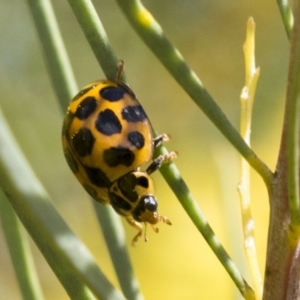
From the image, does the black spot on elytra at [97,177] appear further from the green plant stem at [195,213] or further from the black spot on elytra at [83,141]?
the green plant stem at [195,213]

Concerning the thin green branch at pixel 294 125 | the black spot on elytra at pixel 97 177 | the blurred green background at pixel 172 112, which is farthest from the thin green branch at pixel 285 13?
the blurred green background at pixel 172 112

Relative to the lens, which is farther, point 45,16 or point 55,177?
point 55,177

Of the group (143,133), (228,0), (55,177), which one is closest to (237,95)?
(228,0)

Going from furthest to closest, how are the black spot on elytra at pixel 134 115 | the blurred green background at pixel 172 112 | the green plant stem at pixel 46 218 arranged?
the blurred green background at pixel 172 112 → the black spot on elytra at pixel 134 115 → the green plant stem at pixel 46 218

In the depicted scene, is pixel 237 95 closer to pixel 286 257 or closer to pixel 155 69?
pixel 155 69

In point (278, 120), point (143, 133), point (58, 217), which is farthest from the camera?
point (278, 120)

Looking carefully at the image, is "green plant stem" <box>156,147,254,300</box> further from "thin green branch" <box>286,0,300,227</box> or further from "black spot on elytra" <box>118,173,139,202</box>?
"black spot on elytra" <box>118,173,139,202</box>

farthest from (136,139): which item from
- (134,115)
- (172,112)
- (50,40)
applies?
(172,112)

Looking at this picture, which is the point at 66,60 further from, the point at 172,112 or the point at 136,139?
the point at 172,112
